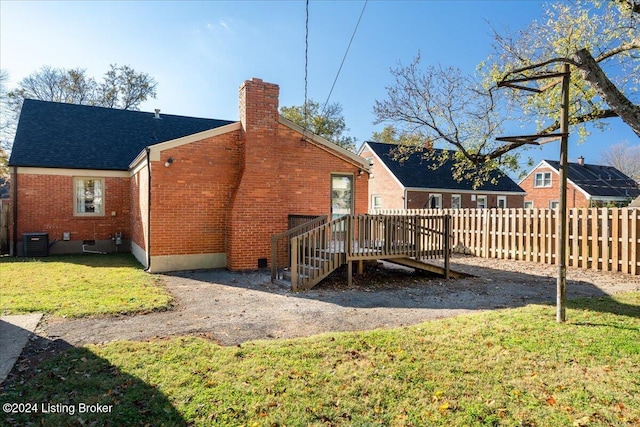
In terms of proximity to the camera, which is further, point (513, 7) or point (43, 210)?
point (43, 210)

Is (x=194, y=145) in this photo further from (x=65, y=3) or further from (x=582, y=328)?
(x=582, y=328)

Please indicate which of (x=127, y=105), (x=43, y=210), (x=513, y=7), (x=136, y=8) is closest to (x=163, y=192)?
(x=136, y=8)

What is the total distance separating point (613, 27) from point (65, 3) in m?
14.5

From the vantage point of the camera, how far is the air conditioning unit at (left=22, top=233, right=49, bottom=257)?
13.4 metres

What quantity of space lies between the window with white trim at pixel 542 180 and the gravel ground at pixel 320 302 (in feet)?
86.8

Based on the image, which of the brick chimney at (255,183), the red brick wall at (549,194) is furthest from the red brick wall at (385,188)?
the brick chimney at (255,183)

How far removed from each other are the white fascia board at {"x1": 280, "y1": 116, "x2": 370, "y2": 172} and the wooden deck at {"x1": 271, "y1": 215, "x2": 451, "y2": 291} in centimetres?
330

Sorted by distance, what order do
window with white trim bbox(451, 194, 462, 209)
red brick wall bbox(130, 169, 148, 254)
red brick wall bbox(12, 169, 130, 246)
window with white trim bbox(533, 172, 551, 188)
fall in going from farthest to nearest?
window with white trim bbox(533, 172, 551, 188) < window with white trim bbox(451, 194, 462, 209) < red brick wall bbox(12, 169, 130, 246) < red brick wall bbox(130, 169, 148, 254)

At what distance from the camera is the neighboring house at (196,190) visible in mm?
10312

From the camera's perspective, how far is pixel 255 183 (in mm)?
10500

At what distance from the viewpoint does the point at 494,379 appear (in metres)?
3.73

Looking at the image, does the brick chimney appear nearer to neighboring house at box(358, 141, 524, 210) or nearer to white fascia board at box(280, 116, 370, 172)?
white fascia board at box(280, 116, 370, 172)

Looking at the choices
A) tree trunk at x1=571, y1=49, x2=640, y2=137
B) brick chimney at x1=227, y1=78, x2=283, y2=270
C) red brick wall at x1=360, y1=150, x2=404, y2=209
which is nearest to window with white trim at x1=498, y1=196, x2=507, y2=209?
red brick wall at x1=360, y1=150, x2=404, y2=209

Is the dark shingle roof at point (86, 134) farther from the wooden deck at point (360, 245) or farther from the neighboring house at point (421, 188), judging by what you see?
the neighboring house at point (421, 188)
